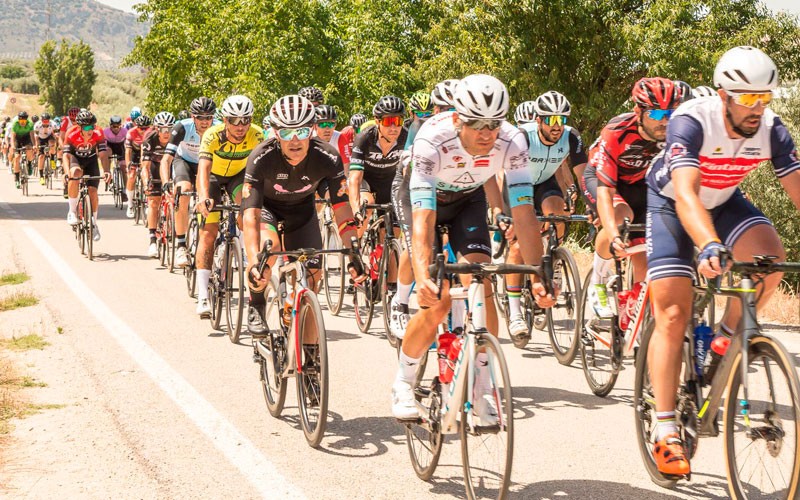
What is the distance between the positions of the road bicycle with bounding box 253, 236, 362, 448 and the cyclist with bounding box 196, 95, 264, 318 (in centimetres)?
263

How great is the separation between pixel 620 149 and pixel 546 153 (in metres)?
2.14

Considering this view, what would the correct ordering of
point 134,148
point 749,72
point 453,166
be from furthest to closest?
point 134,148 → point 453,166 → point 749,72

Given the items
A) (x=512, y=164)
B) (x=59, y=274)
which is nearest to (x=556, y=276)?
(x=512, y=164)

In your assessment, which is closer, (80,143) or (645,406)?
(645,406)

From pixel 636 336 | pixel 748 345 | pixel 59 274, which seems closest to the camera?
pixel 748 345

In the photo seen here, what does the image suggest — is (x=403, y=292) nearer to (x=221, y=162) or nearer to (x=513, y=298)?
(x=513, y=298)

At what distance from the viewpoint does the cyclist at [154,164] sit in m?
15.1

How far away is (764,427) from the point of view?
440cm

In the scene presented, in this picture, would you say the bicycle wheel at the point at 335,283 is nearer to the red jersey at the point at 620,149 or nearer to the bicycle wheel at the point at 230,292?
the bicycle wheel at the point at 230,292

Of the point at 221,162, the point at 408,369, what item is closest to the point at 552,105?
the point at 221,162

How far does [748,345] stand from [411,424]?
6.27 ft

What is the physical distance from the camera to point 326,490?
5223 millimetres

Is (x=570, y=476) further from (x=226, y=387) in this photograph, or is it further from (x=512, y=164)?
(x=226, y=387)

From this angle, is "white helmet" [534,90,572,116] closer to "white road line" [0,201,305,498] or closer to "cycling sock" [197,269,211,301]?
"cycling sock" [197,269,211,301]
